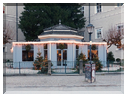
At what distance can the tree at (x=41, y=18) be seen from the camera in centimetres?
2838

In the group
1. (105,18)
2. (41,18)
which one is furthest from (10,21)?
(105,18)

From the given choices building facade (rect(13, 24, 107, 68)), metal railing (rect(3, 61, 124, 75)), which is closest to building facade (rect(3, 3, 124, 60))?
building facade (rect(13, 24, 107, 68))

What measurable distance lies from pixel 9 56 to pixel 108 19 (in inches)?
649

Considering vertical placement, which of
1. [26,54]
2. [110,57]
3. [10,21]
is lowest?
[110,57]

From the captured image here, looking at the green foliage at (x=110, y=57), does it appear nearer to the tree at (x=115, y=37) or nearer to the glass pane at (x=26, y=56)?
the tree at (x=115, y=37)

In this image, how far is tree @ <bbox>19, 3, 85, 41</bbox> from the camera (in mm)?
28375

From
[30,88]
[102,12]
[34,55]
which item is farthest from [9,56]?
[30,88]

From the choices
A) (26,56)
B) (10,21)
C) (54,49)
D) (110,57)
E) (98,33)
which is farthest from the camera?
(10,21)

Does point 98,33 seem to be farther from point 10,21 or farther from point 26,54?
point 10,21

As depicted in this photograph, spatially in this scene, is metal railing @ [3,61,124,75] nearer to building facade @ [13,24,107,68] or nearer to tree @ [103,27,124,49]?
building facade @ [13,24,107,68]

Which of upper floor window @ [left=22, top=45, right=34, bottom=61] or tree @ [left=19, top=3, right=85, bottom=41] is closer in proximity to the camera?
upper floor window @ [left=22, top=45, right=34, bottom=61]

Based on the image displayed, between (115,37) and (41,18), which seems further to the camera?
(41,18)

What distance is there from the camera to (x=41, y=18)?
2834cm

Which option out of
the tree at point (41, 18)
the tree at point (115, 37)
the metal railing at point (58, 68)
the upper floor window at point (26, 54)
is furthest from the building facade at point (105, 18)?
the upper floor window at point (26, 54)
